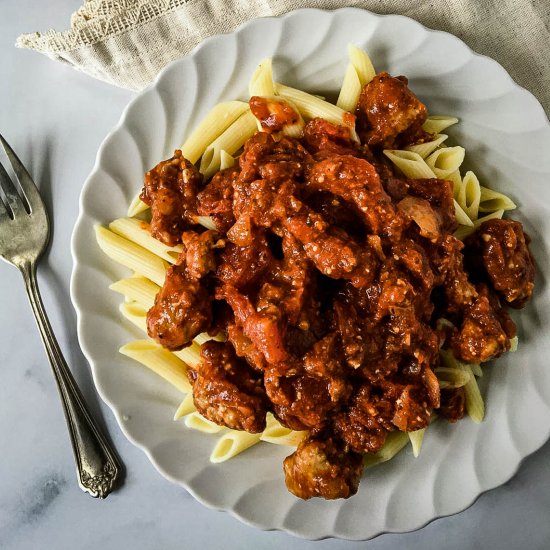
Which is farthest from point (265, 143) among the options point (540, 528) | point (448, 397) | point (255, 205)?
point (540, 528)

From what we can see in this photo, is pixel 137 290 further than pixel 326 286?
Yes

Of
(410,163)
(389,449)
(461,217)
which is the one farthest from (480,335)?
(410,163)

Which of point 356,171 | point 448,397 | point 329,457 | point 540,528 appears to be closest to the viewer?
point 356,171

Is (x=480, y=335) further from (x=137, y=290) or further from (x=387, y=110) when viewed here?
(x=137, y=290)

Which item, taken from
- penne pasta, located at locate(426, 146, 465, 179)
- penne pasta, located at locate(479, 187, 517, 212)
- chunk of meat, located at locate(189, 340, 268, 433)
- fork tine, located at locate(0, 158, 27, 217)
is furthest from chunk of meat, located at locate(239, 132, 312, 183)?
fork tine, located at locate(0, 158, 27, 217)

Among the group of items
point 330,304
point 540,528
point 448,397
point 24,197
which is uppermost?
point 24,197

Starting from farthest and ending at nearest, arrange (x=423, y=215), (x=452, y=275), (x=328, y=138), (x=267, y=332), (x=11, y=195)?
(x=11, y=195), (x=328, y=138), (x=452, y=275), (x=423, y=215), (x=267, y=332)

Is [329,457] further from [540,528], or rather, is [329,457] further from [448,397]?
[540,528]
